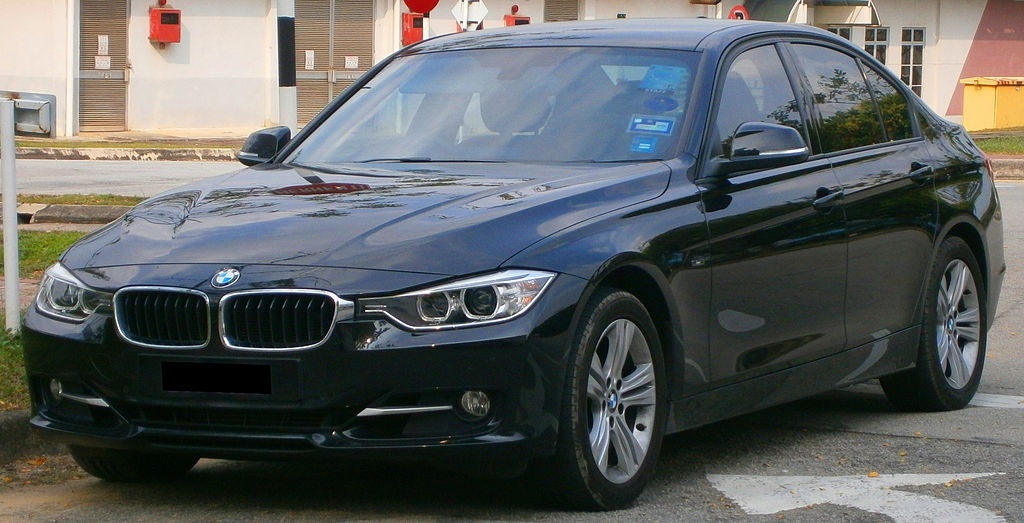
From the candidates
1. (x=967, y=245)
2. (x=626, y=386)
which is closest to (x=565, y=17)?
(x=967, y=245)

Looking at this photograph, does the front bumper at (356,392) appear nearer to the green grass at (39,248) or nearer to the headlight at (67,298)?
the headlight at (67,298)

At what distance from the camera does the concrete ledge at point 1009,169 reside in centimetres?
2319

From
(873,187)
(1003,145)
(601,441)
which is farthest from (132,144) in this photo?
(601,441)

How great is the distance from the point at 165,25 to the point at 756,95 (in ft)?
87.8

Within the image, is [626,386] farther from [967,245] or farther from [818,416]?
[967,245]

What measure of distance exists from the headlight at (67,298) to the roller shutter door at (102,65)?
2712 cm

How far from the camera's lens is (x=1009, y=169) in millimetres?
23312

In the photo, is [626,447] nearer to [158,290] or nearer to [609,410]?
[609,410]

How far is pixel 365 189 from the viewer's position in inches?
211

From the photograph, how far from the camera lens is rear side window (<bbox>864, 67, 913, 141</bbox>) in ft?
23.2

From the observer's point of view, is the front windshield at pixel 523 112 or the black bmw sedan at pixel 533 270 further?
the front windshield at pixel 523 112

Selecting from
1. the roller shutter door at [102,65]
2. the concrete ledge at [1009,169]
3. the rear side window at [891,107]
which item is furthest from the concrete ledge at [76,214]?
the roller shutter door at [102,65]

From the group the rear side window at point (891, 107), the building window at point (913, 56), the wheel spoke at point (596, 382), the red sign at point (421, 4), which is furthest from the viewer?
the building window at point (913, 56)

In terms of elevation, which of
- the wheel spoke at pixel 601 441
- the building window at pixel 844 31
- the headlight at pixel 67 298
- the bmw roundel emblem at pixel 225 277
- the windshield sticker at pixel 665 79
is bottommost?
the wheel spoke at pixel 601 441
